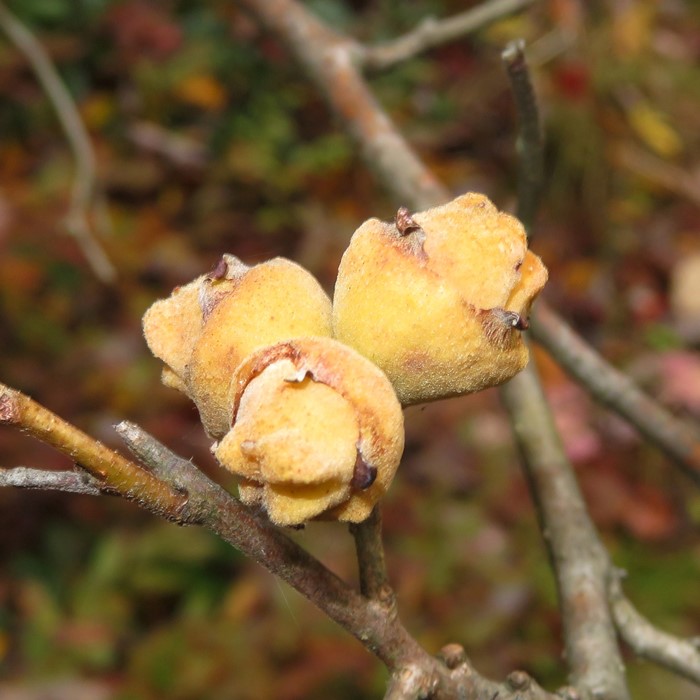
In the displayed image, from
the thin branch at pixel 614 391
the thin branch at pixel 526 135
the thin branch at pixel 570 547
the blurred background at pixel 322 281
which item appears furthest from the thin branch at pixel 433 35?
the blurred background at pixel 322 281

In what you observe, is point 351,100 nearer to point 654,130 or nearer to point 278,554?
point 278,554

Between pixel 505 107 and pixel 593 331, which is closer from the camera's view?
pixel 593 331

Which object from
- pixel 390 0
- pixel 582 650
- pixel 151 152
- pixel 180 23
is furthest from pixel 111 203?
pixel 582 650

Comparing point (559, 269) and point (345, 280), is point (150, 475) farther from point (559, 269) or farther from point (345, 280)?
point (559, 269)

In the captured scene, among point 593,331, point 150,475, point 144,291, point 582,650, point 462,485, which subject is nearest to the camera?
point 150,475

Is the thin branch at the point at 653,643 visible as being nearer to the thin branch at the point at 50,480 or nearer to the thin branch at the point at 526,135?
the thin branch at the point at 526,135

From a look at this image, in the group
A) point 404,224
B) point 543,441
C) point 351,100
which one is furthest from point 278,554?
point 351,100

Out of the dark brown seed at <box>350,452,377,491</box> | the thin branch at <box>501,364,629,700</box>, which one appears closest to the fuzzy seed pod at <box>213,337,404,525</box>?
the dark brown seed at <box>350,452,377,491</box>
